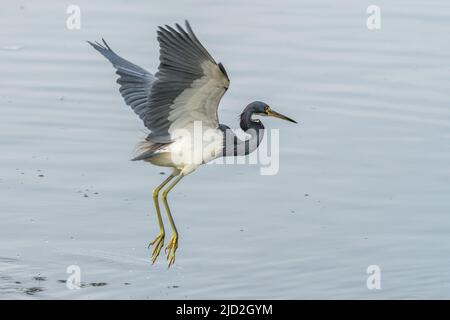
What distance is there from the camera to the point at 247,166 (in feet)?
37.2

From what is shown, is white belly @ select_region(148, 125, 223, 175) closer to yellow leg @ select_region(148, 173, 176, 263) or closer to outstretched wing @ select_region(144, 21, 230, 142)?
outstretched wing @ select_region(144, 21, 230, 142)

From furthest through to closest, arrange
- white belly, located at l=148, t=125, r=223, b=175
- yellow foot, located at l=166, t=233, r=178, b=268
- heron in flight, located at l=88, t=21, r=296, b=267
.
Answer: white belly, located at l=148, t=125, r=223, b=175 → yellow foot, located at l=166, t=233, r=178, b=268 → heron in flight, located at l=88, t=21, r=296, b=267

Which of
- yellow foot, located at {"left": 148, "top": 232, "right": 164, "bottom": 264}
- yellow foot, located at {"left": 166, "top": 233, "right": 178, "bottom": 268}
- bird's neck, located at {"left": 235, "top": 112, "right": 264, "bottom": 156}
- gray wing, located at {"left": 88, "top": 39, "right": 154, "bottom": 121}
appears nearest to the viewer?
yellow foot, located at {"left": 166, "top": 233, "right": 178, "bottom": 268}

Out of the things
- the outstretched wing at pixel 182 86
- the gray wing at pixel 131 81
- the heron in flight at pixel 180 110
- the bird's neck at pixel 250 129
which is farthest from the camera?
the gray wing at pixel 131 81

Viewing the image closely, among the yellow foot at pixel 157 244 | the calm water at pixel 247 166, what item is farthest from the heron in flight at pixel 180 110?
the calm water at pixel 247 166

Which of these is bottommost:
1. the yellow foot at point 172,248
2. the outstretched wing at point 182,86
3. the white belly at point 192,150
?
the yellow foot at point 172,248

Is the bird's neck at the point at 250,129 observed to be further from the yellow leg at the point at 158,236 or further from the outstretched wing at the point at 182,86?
the yellow leg at the point at 158,236

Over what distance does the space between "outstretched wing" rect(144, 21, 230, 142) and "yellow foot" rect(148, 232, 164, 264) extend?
693mm

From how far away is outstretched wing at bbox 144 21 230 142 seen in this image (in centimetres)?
848

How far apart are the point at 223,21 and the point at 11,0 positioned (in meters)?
2.73

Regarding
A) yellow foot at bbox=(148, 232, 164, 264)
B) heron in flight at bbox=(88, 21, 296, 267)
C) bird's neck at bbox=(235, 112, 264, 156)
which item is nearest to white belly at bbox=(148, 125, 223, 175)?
heron in flight at bbox=(88, 21, 296, 267)

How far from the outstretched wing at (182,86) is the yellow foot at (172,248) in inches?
27.8

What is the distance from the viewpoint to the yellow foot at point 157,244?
9.41m

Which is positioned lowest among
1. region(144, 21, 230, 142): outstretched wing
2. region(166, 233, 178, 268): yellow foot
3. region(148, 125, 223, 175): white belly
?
region(166, 233, 178, 268): yellow foot
